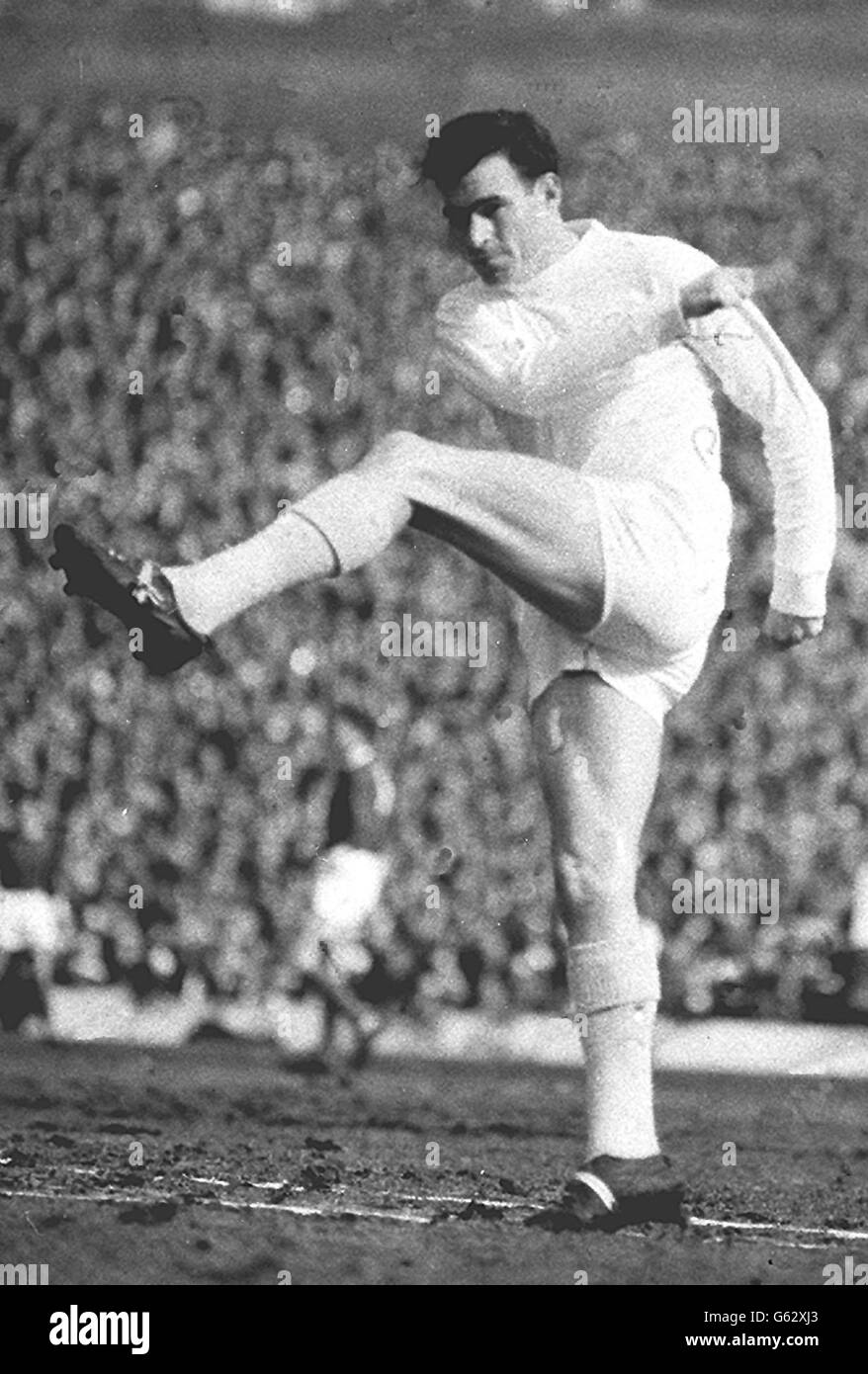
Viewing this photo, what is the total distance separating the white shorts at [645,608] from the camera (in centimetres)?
435

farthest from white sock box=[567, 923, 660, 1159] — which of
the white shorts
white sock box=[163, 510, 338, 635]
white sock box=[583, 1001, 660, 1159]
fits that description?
white sock box=[163, 510, 338, 635]

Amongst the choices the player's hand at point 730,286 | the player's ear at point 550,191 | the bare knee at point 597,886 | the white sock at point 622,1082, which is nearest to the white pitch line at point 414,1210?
the white sock at point 622,1082

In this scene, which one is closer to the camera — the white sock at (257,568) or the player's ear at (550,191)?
the white sock at (257,568)

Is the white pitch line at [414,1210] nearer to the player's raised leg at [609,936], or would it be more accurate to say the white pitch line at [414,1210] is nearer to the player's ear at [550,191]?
the player's raised leg at [609,936]

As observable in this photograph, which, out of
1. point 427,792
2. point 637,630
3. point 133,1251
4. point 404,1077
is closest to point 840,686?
point 637,630

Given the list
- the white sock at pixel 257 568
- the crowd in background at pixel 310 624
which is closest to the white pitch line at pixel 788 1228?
the crowd in background at pixel 310 624

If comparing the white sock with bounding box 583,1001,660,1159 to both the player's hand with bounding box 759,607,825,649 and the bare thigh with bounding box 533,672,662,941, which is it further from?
the player's hand with bounding box 759,607,825,649

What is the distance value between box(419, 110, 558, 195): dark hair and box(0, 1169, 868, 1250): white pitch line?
72.4 inches

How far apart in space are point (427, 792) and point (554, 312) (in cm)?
91

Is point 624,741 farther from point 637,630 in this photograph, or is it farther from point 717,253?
point 717,253

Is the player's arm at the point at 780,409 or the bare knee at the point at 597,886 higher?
the player's arm at the point at 780,409

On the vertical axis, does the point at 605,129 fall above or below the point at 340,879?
above

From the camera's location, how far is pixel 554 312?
442 cm

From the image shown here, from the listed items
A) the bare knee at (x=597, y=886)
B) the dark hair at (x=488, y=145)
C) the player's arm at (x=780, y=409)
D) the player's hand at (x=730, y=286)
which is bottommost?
the bare knee at (x=597, y=886)
